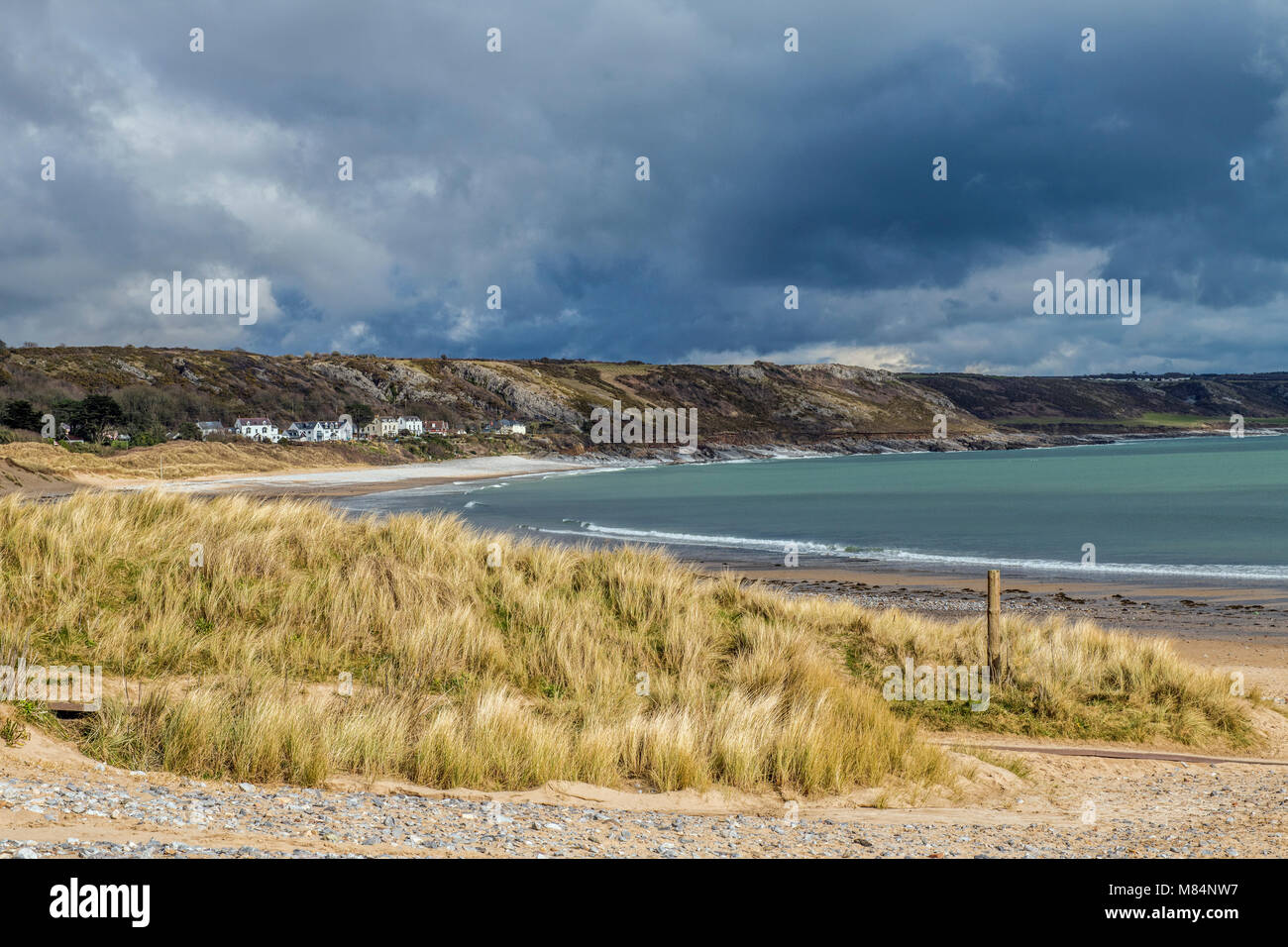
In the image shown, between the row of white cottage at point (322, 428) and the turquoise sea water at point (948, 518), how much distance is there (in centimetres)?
4190

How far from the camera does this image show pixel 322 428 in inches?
4397

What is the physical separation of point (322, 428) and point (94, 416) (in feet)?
110

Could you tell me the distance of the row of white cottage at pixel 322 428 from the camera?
329 feet

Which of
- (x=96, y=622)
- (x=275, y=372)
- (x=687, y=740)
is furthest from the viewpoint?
(x=275, y=372)

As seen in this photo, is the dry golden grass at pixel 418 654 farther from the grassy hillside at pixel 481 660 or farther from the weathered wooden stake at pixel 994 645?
the weathered wooden stake at pixel 994 645

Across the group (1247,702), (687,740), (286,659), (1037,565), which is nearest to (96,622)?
(286,659)

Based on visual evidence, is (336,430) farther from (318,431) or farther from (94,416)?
(94,416)

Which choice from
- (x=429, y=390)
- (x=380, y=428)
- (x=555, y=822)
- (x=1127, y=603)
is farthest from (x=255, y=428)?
(x=555, y=822)
